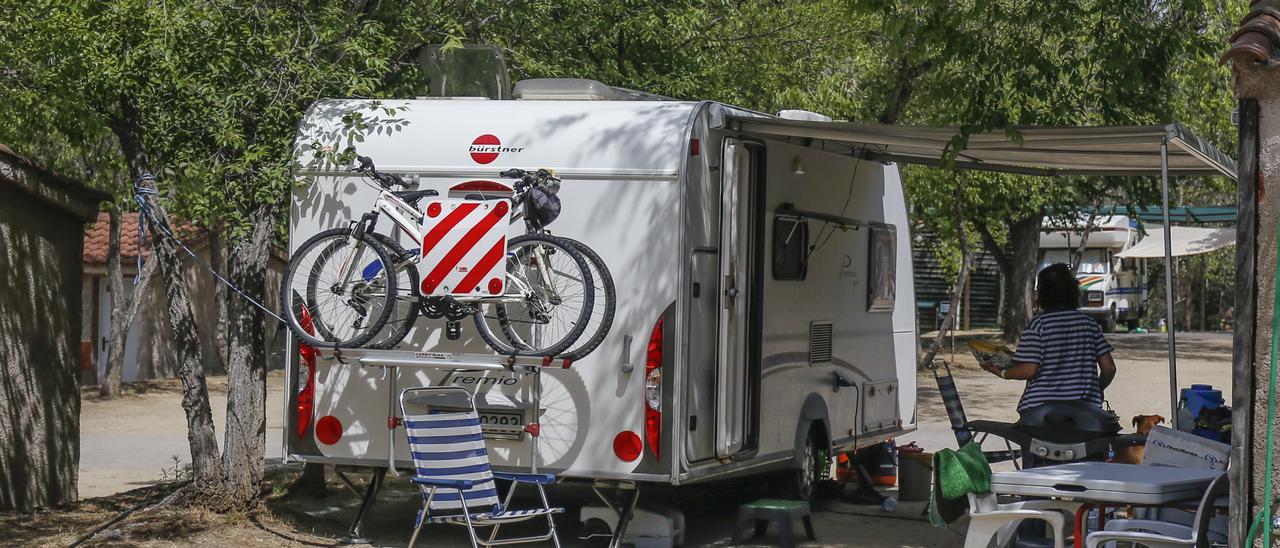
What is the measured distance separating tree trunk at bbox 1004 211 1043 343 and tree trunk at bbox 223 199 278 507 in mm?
21097

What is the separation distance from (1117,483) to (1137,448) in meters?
2.77

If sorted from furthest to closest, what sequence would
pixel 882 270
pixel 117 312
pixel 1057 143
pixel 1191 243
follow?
1. pixel 1191 243
2. pixel 117 312
3. pixel 882 270
4. pixel 1057 143

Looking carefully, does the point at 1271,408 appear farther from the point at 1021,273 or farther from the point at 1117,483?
the point at 1021,273

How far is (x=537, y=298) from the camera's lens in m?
7.46

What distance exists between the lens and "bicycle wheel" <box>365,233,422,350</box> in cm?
757

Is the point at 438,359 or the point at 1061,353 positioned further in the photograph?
the point at 1061,353

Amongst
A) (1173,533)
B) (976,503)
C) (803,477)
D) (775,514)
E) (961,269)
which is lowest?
(775,514)

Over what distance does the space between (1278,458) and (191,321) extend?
6764 millimetres

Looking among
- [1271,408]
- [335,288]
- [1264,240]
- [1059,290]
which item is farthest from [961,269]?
[1271,408]

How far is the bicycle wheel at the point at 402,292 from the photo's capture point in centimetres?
757

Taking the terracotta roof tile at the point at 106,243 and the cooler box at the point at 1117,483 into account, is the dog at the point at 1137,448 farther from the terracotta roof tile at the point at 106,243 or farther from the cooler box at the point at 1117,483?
the terracotta roof tile at the point at 106,243

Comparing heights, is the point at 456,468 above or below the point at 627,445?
below

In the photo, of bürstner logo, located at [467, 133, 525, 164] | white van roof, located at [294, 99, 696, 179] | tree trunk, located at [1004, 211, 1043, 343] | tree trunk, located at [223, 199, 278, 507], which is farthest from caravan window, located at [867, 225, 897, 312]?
tree trunk, located at [1004, 211, 1043, 343]

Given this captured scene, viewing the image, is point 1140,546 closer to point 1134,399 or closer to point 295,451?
point 295,451
